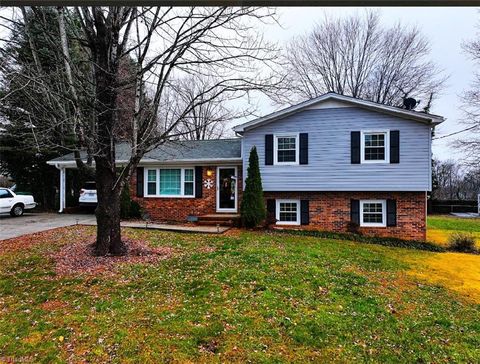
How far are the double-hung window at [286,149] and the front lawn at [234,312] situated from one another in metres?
5.15

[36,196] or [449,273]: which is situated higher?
[36,196]

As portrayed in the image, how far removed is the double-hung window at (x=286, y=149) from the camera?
37.2 ft

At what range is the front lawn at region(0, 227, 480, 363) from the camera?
3.14 metres

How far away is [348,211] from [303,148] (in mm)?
2779

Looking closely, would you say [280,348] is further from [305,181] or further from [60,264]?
[305,181]

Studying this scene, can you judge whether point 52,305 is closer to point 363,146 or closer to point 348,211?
point 348,211

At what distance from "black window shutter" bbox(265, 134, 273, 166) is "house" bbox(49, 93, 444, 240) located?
0.04m

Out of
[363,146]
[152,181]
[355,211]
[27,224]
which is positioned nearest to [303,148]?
[363,146]

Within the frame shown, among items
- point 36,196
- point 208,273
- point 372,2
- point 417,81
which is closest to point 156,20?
point 208,273

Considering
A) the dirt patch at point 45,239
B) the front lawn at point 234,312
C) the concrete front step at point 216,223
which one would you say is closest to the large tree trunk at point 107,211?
the front lawn at point 234,312

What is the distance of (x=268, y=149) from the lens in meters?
11.5

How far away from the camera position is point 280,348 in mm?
3154

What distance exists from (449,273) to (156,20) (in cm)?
798

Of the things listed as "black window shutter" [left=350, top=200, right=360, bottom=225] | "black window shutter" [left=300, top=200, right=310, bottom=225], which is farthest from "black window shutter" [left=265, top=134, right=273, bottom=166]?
"black window shutter" [left=350, top=200, right=360, bottom=225]
